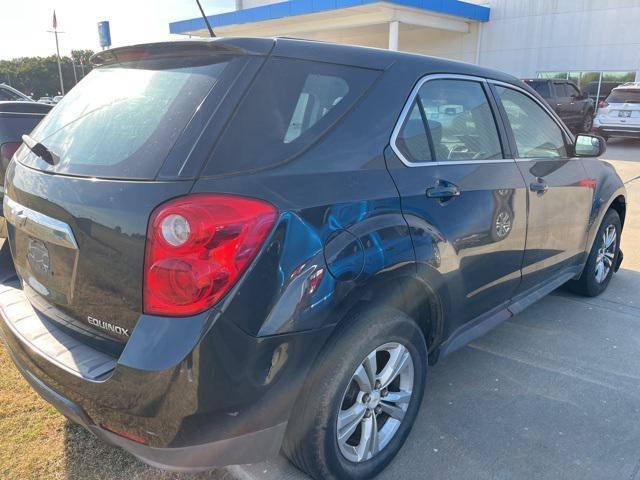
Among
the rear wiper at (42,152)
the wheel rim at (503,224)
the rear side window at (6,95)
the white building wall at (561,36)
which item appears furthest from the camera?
the white building wall at (561,36)

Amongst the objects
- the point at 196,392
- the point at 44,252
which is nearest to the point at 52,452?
the point at 44,252

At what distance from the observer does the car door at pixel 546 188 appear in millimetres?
3127

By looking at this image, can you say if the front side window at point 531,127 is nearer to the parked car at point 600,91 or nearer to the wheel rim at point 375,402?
the wheel rim at point 375,402

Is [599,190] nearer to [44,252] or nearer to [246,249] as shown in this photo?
[246,249]

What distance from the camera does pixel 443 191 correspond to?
2.43 meters

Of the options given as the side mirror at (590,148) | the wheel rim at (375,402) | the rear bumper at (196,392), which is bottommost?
the wheel rim at (375,402)

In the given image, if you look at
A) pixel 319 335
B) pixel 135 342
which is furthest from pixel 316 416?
pixel 135 342

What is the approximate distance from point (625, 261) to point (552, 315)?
189 cm

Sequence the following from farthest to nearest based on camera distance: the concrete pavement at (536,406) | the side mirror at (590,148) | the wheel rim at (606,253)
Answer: the wheel rim at (606,253)
the side mirror at (590,148)
the concrete pavement at (536,406)

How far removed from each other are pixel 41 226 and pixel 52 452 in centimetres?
110

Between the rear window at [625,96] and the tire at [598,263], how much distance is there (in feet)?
41.4

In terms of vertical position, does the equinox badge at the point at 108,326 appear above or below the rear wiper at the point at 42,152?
below

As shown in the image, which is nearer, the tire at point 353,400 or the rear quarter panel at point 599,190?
the tire at point 353,400

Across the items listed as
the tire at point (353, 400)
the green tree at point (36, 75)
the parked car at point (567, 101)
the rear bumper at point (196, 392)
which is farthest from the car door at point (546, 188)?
the green tree at point (36, 75)
